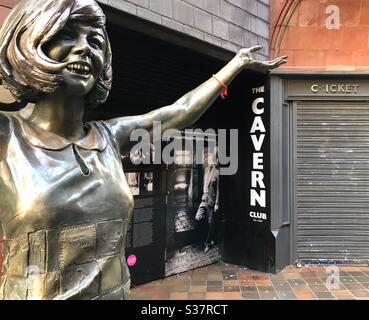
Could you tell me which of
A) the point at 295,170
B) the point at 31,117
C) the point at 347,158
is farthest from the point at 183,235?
the point at 31,117

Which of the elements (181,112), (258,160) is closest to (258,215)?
(258,160)

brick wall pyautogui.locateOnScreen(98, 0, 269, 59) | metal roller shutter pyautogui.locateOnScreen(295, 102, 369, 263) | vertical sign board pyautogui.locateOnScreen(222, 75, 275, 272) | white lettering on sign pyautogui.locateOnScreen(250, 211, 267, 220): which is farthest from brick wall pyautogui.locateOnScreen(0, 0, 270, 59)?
white lettering on sign pyautogui.locateOnScreen(250, 211, 267, 220)

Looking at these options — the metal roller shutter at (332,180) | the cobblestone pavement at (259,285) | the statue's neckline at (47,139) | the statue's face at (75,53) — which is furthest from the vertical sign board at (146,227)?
the statue's face at (75,53)

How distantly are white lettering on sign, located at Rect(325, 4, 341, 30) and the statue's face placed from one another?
237 inches

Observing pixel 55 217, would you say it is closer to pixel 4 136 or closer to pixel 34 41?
pixel 4 136

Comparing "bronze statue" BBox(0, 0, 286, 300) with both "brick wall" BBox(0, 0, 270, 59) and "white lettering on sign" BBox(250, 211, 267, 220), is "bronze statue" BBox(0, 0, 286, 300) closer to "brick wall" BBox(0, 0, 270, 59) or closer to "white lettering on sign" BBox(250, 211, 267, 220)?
"brick wall" BBox(0, 0, 270, 59)

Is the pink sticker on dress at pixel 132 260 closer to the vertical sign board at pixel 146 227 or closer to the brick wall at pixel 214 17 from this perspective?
the vertical sign board at pixel 146 227

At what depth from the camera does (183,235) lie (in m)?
6.02

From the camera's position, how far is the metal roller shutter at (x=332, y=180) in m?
6.38

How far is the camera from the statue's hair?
4.01 feet

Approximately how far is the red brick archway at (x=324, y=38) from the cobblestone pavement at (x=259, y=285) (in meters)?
3.50

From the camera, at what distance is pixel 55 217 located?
125cm

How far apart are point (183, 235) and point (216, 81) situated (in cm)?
449

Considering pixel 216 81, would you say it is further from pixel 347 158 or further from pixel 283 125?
pixel 347 158
